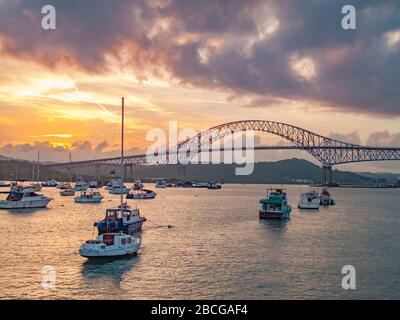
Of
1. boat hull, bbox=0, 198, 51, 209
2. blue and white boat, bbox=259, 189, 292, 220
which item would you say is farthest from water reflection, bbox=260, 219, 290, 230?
boat hull, bbox=0, 198, 51, 209

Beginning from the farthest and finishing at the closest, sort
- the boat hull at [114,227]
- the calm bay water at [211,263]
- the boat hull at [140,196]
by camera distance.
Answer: the boat hull at [140,196] → the boat hull at [114,227] → the calm bay water at [211,263]

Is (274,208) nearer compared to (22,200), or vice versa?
(274,208)

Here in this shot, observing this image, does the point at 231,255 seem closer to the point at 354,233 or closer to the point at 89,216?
the point at 354,233

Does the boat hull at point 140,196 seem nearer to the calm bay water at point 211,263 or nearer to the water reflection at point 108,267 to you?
the calm bay water at point 211,263

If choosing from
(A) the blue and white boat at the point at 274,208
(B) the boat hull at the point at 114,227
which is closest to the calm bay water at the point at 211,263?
(B) the boat hull at the point at 114,227

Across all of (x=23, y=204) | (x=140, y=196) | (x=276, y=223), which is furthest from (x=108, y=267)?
(x=140, y=196)

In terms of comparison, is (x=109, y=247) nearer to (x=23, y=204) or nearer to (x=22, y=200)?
(x=22, y=200)
